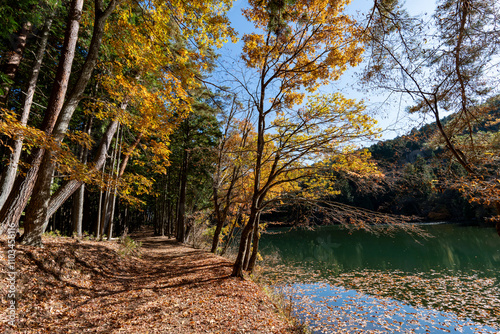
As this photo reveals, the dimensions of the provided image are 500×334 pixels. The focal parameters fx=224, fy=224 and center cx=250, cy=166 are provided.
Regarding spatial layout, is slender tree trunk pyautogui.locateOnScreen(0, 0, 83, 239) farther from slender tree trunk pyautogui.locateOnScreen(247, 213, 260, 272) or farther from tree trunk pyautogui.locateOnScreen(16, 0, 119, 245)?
slender tree trunk pyautogui.locateOnScreen(247, 213, 260, 272)

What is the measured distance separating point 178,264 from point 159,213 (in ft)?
50.9

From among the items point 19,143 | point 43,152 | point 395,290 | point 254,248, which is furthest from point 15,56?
point 395,290

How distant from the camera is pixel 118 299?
14.6 ft

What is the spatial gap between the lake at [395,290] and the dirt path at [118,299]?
7.40ft

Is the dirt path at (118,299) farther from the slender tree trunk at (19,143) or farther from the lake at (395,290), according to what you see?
the lake at (395,290)

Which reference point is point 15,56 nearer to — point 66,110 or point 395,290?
point 66,110

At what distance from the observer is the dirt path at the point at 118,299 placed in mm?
3408

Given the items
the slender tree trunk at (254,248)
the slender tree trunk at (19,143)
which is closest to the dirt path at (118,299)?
the slender tree trunk at (19,143)

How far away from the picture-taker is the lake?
253 inches

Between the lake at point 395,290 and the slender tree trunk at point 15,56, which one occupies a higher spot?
the slender tree trunk at point 15,56

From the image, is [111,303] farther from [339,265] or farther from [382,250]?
[382,250]

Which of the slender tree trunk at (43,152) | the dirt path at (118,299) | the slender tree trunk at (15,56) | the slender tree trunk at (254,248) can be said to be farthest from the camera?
the slender tree trunk at (254,248)

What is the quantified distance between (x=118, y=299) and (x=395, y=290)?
33.8ft

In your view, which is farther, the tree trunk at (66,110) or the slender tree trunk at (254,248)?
the slender tree trunk at (254,248)
